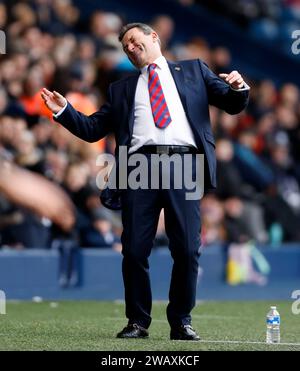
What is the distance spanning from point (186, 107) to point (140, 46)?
528 millimetres

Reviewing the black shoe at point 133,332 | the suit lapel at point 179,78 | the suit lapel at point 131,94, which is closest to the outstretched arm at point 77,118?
the suit lapel at point 131,94

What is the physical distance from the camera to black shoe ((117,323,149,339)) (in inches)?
353

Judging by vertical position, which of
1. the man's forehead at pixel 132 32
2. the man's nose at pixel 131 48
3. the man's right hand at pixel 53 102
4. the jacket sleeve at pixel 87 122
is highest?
the man's forehead at pixel 132 32

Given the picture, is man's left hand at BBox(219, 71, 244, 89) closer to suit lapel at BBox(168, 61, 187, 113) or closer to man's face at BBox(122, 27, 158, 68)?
suit lapel at BBox(168, 61, 187, 113)

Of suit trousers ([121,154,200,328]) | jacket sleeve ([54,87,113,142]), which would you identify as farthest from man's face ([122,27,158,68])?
suit trousers ([121,154,200,328])

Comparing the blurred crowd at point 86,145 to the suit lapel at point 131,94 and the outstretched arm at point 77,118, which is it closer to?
the outstretched arm at point 77,118

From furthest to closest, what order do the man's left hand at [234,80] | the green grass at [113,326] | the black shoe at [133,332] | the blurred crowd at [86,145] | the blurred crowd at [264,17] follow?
the blurred crowd at [264,17], the blurred crowd at [86,145], the black shoe at [133,332], the man's left hand at [234,80], the green grass at [113,326]

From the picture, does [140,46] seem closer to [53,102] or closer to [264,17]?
[53,102]

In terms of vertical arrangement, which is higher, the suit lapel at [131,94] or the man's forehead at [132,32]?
the man's forehead at [132,32]

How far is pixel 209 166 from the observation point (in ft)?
29.1

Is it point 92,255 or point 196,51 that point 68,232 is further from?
point 196,51

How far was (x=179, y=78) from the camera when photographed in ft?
29.6

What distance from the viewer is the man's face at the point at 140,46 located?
29.3ft

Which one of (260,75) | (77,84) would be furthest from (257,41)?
(77,84)
